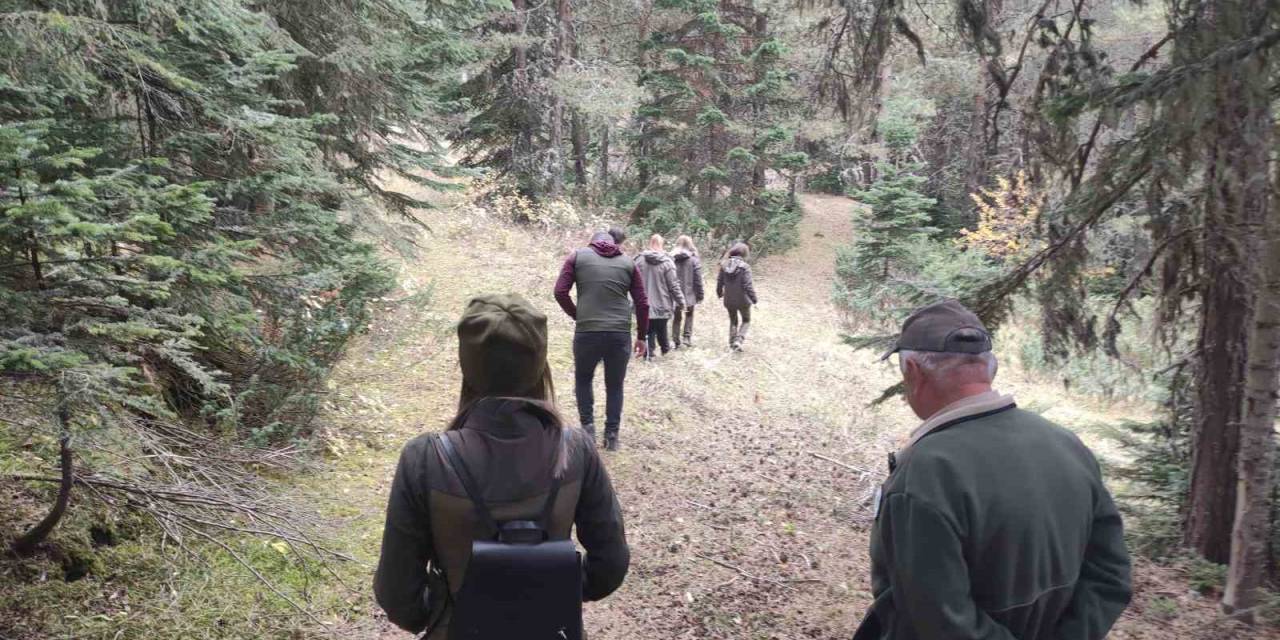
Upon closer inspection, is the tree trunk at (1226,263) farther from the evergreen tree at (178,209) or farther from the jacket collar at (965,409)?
the evergreen tree at (178,209)

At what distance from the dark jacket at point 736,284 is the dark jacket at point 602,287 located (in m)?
6.19

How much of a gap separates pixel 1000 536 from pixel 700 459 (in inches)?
252

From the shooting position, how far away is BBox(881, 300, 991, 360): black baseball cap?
214cm

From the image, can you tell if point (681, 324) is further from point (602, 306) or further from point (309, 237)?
point (309, 237)

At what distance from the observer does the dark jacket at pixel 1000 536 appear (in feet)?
6.44

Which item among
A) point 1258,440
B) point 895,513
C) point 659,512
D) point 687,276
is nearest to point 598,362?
point 659,512

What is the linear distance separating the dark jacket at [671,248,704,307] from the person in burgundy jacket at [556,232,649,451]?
5618mm

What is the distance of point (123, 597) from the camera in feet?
12.8

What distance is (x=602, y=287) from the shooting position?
6.55 meters

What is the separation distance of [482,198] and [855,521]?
15064 millimetres

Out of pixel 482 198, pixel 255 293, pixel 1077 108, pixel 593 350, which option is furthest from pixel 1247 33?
pixel 482 198

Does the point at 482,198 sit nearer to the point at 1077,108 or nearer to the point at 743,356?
the point at 743,356

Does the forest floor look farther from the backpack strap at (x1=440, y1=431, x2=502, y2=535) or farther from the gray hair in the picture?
the gray hair

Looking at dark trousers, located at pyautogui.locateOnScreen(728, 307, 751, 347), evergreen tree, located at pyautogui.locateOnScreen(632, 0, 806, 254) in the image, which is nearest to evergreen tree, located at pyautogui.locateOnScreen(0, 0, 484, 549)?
dark trousers, located at pyautogui.locateOnScreen(728, 307, 751, 347)
